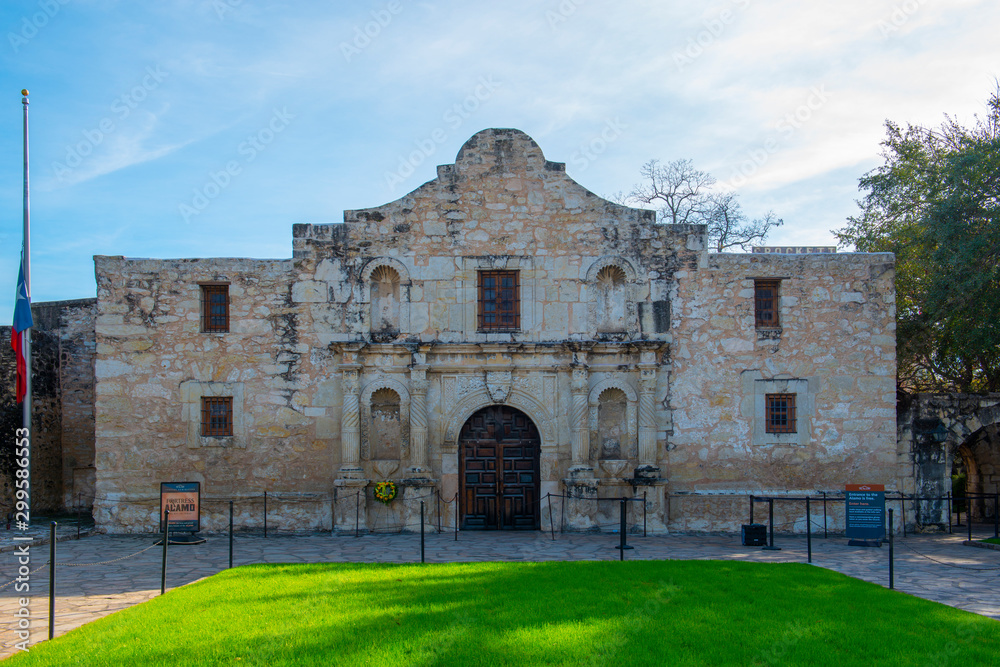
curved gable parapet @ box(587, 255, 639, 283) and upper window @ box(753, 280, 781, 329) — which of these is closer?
curved gable parapet @ box(587, 255, 639, 283)

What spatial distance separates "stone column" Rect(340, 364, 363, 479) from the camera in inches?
611

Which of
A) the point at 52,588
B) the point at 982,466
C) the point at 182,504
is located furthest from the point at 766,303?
the point at 52,588

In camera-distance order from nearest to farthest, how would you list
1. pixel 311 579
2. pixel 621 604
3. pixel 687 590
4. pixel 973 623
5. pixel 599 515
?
pixel 973 623 → pixel 621 604 → pixel 687 590 → pixel 311 579 → pixel 599 515

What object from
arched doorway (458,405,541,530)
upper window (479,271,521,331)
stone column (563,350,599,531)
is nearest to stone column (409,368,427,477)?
arched doorway (458,405,541,530)

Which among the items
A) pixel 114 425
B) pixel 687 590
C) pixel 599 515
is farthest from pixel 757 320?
pixel 114 425

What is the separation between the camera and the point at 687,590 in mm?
9852

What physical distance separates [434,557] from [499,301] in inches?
217

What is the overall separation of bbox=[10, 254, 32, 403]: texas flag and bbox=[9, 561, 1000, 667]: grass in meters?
6.80

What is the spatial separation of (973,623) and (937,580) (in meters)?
3.13

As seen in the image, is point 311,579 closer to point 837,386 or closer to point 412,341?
point 412,341

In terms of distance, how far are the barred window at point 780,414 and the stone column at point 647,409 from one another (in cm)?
235

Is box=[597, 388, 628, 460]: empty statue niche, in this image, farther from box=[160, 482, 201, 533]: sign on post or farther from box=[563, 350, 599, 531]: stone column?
box=[160, 482, 201, 533]: sign on post

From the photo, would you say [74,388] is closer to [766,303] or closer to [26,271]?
[26,271]

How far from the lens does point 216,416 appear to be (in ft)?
52.4
